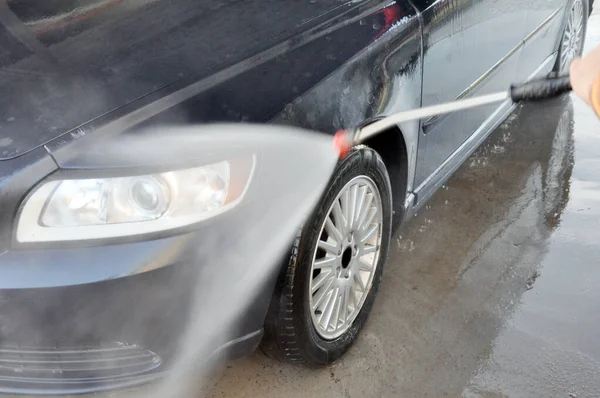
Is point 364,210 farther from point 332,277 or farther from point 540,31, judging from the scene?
point 540,31

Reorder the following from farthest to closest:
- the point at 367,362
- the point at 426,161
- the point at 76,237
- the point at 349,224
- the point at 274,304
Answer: the point at 426,161 → the point at 367,362 → the point at 349,224 → the point at 274,304 → the point at 76,237

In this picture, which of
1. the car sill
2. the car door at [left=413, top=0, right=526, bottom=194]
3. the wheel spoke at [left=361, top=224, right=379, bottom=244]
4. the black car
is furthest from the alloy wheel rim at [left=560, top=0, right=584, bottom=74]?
the wheel spoke at [left=361, top=224, right=379, bottom=244]

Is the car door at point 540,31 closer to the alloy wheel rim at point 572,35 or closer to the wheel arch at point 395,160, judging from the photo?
the alloy wheel rim at point 572,35

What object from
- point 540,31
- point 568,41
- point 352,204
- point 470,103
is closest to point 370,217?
point 352,204

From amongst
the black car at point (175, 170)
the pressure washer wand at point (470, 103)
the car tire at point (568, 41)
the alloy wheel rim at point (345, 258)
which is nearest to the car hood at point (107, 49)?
the black car at point (175, 170)

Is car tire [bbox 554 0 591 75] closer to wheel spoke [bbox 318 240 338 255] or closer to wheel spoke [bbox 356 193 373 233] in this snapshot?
wheel spoke [bbox 356 193 373 233]

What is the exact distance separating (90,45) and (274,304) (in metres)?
1.00

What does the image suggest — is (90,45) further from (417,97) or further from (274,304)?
(417,97)

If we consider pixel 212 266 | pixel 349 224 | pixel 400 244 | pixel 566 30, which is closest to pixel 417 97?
pixel 349 224

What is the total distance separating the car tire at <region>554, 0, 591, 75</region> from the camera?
159 inches

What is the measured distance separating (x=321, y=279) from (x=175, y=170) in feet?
2.32

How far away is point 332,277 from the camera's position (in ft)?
6.46

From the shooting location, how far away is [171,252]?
1396 mm

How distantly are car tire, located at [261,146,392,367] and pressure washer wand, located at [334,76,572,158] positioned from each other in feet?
0.19
